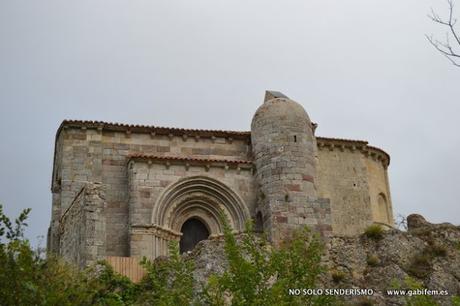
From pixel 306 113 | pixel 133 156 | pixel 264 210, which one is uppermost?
pixel 306 113

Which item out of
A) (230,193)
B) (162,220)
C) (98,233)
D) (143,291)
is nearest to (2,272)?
(143,291)

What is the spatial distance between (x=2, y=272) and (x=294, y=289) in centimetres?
468

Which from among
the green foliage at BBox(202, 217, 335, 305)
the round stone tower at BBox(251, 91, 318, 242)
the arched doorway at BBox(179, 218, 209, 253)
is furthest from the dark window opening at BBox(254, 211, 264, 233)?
the green foliage at BBox(202, 217, 335, 305)

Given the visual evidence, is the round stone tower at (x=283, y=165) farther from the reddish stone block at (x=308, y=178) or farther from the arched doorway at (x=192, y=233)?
the arched doorway at (x=192, y=233)

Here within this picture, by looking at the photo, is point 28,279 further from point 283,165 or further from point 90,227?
point 283,165

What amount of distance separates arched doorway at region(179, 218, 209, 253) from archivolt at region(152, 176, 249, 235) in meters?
0.25

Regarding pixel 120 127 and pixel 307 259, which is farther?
pixel 120 127

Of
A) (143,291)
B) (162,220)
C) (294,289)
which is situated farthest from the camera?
(162,220)

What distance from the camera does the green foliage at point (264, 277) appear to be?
11.4 metres

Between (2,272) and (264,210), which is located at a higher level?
(264,210)

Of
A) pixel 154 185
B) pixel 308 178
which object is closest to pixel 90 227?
pixel 154 185

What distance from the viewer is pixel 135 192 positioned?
22.4 m

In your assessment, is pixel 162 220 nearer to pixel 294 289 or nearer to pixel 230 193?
pixel 230 193

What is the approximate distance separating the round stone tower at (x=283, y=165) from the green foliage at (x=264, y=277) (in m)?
8.85
